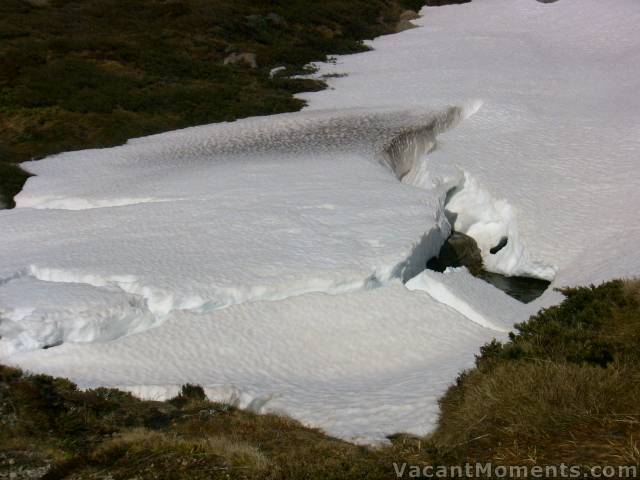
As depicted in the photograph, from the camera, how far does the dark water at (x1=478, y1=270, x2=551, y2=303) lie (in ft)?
61.7

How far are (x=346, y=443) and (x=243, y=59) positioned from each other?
35.8m

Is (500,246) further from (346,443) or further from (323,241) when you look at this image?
(346,443)

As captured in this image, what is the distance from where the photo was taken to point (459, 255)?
20.5 m

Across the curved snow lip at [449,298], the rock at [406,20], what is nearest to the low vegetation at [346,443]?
the curved snow lip at [449,298]

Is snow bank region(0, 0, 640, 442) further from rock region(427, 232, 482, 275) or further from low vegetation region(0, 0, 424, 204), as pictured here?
low vegetation region(0, 0, 424, 204)

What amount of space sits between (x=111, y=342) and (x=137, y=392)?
79.5 inches

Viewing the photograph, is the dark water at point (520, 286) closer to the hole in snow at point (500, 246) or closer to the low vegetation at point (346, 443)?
the hole in snow at point (500, 246)

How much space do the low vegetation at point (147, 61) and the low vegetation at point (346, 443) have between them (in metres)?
13.9

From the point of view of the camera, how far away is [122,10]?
49750 mm

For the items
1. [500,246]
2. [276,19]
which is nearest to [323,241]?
[500,246]

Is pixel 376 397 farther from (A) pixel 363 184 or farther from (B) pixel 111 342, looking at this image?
(A) pixel 363 184

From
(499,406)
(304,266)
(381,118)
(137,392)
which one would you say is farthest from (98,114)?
(499,406)

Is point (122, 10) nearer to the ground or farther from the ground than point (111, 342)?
farther from the ground

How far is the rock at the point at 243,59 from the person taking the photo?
41906 millimetres
